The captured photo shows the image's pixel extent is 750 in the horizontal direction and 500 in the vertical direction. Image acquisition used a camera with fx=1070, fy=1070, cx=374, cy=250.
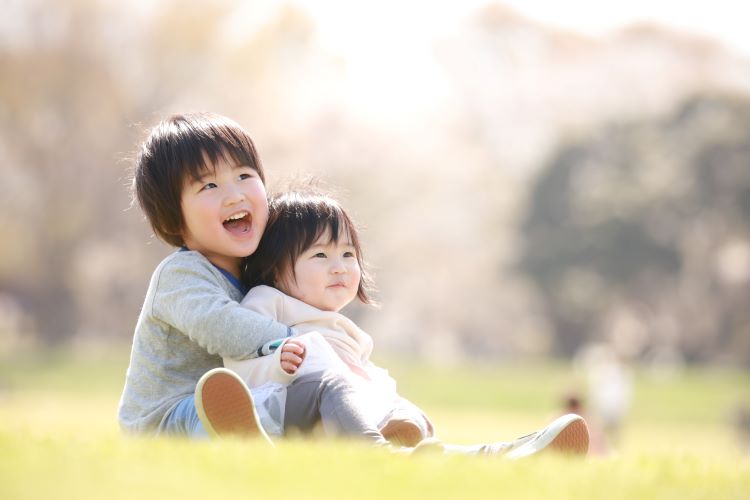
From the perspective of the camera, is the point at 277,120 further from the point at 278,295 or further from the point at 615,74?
the point at 278,295

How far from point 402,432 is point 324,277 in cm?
77

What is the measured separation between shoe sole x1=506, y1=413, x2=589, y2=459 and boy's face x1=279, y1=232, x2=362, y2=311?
1.05m

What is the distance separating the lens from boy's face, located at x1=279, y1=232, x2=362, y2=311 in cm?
434

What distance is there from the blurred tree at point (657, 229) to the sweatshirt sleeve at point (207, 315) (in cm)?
3144

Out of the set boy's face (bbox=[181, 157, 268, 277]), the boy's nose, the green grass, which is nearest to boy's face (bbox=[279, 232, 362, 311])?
the boy's nose

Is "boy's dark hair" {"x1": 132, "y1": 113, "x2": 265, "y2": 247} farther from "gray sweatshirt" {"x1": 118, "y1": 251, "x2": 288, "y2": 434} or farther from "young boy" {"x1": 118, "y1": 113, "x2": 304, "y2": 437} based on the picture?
"gray sweatshirt" {"x1": 118, "y1": 251, "x2": 288, "y2": 434}

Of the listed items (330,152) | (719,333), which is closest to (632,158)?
(719,333)

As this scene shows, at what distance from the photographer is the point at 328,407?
374cm

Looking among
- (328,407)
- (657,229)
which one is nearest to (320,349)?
(328,407)

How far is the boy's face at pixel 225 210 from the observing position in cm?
430

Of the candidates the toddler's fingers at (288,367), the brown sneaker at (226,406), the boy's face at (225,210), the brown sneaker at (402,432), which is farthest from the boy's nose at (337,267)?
the brown sneaker at (226,406)

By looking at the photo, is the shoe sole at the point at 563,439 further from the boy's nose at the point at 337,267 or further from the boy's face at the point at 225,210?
the boy's face at the point at 225,210

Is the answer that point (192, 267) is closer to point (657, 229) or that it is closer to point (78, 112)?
point (78, 112)

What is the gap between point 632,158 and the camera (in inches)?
1419
